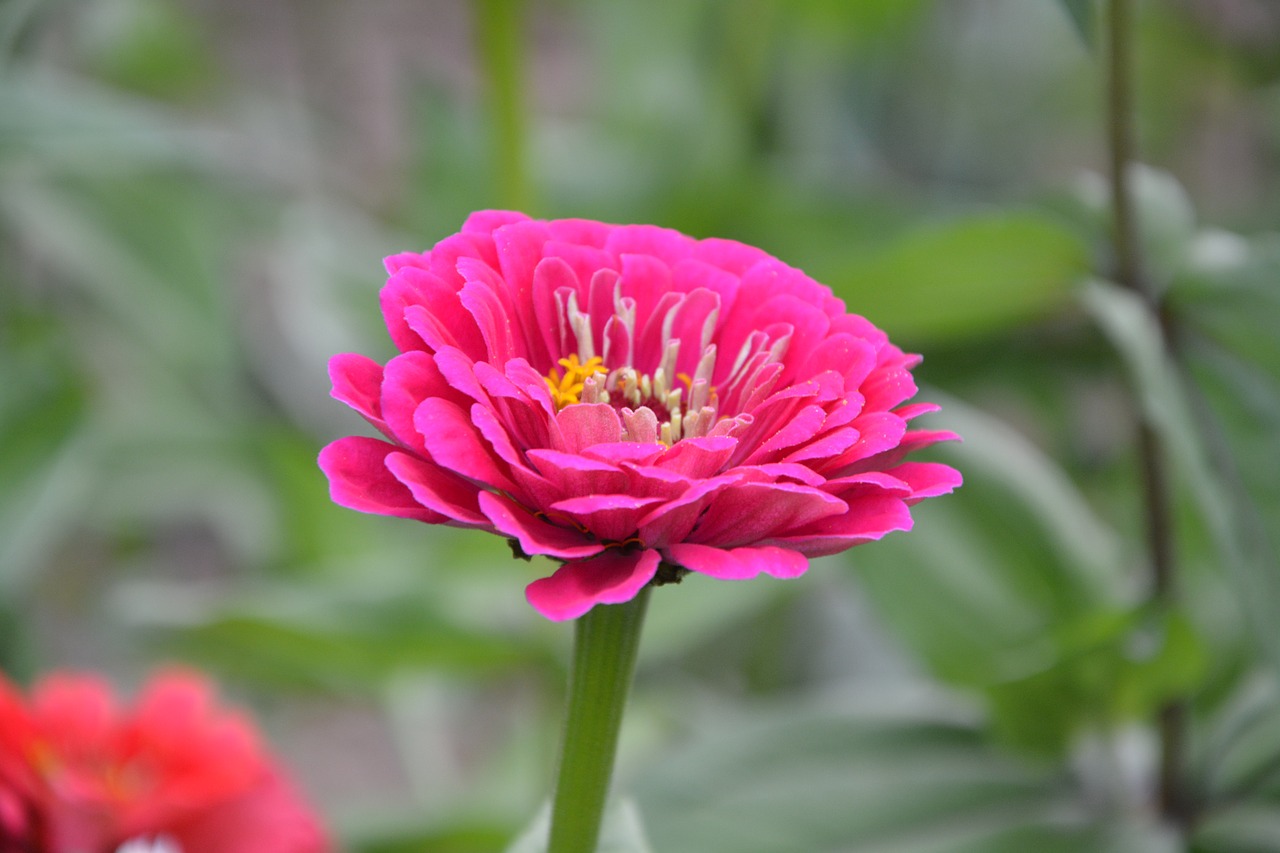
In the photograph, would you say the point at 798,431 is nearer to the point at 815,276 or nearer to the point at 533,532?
the point at 533,532

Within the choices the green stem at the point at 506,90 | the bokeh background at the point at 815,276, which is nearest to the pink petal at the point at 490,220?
the bokeh background at the point at 815,276

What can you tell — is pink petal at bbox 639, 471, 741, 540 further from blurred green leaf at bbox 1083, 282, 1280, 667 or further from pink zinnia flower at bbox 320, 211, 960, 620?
blurred green leaf at bbox 1083, 282, 1280, 667

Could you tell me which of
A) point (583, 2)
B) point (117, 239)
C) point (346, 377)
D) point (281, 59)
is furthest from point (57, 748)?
point (281, 59)

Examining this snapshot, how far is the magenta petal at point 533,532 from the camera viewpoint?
17 cm

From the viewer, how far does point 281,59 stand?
131 centimetres

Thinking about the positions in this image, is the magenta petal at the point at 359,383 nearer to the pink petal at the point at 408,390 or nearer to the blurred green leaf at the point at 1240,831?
the pink petal at the point at 408,390

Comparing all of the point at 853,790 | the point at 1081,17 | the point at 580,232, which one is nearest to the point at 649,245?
the point at 580,232

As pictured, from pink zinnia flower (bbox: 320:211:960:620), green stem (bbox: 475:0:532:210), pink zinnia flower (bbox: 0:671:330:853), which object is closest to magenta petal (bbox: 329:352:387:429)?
pink zinnia flower (bbox: 320:211:960:620)

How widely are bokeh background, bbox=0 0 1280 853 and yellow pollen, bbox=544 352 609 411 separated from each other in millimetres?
72

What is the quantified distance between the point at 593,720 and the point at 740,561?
4 cm

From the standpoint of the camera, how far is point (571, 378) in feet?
0.73

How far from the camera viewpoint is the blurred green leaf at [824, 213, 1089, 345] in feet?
1.19

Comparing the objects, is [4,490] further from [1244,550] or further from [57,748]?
[1244,550]

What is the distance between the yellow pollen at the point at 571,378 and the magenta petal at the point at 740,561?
5cm
